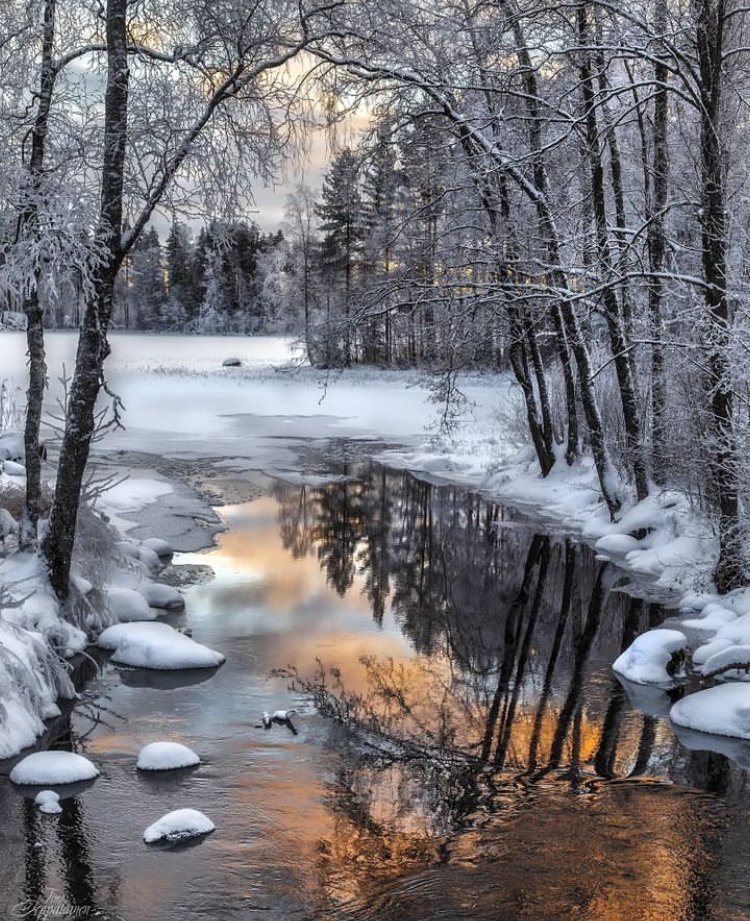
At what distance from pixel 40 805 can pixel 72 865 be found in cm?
93

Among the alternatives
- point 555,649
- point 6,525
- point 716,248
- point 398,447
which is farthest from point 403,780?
point 398,447

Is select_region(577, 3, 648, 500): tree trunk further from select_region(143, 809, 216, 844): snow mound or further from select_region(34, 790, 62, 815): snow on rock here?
select_region(34, 790, 62, 815): snow on rock

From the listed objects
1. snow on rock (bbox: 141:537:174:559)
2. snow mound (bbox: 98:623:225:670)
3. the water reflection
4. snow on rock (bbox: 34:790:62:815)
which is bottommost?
the water reflection

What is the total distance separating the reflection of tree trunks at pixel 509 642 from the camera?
8625mm

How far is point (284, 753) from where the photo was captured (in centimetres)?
799

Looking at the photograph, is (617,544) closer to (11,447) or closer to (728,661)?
(728,661)

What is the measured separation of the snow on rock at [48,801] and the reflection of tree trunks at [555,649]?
11.8 feet

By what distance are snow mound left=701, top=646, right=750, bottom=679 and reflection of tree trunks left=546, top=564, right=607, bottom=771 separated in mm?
1259

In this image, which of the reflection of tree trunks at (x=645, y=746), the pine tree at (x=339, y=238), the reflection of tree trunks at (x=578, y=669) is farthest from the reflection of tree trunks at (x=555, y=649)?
the pine tree at (x=339, y=238)

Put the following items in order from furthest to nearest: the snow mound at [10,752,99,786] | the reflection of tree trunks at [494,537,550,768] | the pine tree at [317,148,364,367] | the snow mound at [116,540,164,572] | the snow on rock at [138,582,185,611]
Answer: the pine tree at [317,148,364,367]
the snow mound at [116,540,164,572]
the snow on rock at [138,582,185,611]
the reflection of tree trunks at [494,537,550,768]
the snow mound at [10,752,99,786]

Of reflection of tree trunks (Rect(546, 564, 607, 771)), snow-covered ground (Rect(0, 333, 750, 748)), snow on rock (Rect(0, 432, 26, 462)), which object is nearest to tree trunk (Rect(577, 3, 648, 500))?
snow-covered ground (Rect(0, 333, 750, 748))

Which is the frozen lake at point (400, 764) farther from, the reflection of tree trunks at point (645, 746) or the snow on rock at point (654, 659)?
the snow on rock at point (654, 659)

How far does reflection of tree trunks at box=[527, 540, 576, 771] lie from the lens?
837cm

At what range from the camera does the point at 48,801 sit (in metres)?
7.07
